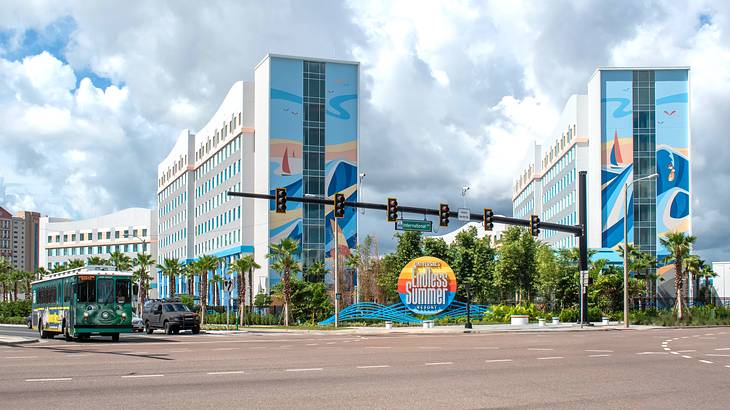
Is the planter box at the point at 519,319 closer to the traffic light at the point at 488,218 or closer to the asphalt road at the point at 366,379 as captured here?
the traffic light at the point at 488,218

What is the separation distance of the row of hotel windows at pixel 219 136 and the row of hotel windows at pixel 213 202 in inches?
275

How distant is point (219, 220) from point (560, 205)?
45065 mm

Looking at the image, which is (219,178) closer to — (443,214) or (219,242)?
(219,242)

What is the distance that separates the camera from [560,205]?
110m

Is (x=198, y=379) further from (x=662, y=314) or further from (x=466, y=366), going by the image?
(x=662, y=314)

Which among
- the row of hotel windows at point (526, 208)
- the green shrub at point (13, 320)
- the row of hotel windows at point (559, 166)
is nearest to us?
the green shrub at point (13, 320)

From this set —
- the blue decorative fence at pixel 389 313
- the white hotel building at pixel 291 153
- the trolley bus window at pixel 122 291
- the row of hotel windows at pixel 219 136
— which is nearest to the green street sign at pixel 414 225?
the trolley bus window at pixel 122 291

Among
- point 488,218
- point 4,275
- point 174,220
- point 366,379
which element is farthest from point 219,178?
point 366,379

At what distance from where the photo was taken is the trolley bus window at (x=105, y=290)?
33.9m

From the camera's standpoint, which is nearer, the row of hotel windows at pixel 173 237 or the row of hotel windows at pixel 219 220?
the row of hotel windows at pixel 219 220

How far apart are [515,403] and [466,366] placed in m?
6.90

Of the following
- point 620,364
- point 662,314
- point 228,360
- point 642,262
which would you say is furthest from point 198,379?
point 642,262

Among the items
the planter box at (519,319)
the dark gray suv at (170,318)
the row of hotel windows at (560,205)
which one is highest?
the row of hotel windows at (560,205)

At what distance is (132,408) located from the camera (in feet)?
39.9
